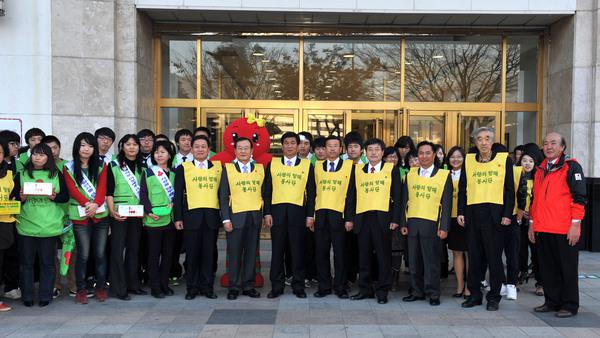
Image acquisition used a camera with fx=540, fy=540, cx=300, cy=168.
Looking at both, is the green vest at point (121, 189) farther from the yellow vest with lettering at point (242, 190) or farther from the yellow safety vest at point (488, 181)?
the yellow safety vest at point (488, 181)

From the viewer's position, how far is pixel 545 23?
10.3 meters

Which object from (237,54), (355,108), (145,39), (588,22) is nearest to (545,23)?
(588,22)

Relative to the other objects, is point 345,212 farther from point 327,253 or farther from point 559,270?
point 559,270

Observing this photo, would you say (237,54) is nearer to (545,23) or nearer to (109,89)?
(109,89)

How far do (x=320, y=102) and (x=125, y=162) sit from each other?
5.67 metres

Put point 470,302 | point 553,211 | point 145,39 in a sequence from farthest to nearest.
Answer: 1. point 145,39
2. point 470,302
3. point 553,211

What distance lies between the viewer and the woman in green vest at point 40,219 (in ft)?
18.2

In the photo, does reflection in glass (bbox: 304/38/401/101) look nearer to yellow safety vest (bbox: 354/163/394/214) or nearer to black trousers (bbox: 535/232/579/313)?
yellow safety vest (bbox: 354/163/394/214)

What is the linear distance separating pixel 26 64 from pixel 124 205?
4.85 metres

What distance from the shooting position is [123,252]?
6.09 metres

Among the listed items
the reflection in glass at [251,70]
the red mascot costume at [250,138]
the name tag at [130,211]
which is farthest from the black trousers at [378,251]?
the reflection in glass at [251,70]

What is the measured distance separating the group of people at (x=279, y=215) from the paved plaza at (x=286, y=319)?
18 centimetres

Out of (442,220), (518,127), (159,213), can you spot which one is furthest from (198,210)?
(518,127)

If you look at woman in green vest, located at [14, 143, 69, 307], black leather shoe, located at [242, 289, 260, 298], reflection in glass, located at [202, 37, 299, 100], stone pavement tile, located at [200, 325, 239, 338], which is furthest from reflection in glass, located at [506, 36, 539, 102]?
woman in green vest, located at [14, 143, 69, 307]
